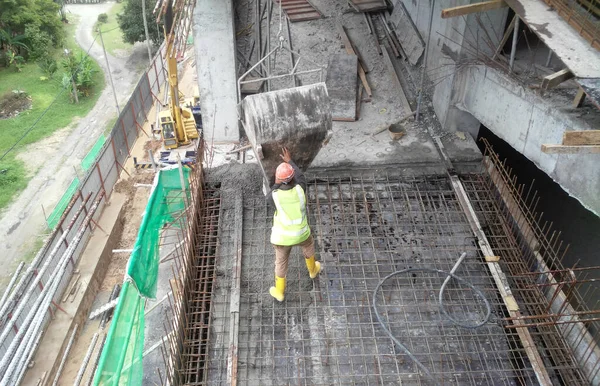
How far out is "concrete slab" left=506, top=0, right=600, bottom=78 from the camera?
235 inches

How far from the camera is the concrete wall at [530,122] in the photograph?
6.25m

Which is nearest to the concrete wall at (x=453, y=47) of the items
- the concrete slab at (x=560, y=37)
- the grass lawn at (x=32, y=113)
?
the concrete slab at (x=560, y=37)

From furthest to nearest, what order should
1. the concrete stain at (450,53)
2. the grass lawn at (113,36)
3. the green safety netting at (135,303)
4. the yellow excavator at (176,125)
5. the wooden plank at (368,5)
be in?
the grass lawn at (113,36) → the yellow excavator at (176,125) → the wooden plank at (368,5) → the concrete stain at (450,53) → the green safety netting at (135,303)

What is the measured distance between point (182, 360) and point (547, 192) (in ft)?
25.3

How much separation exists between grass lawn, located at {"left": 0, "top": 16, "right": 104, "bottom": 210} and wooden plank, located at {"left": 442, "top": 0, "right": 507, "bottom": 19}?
14.7 metres

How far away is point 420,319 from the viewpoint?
21.6ft

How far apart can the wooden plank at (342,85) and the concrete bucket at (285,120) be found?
211 cm

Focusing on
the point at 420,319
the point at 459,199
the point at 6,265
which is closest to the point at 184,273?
the point at 420,319

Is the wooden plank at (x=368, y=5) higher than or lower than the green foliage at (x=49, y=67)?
higher

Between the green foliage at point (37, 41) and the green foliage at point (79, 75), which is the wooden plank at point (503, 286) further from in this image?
the green foliage at point (37, 41)

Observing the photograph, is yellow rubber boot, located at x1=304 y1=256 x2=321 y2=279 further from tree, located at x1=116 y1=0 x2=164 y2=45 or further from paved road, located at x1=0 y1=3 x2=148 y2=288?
tree, located at x1=116 y1=0 x2=164 y2=45

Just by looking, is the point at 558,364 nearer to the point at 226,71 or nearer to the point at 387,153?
the point at 387,153

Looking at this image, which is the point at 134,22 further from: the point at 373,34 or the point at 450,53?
the point at 450,53

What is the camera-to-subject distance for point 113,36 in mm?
28656
